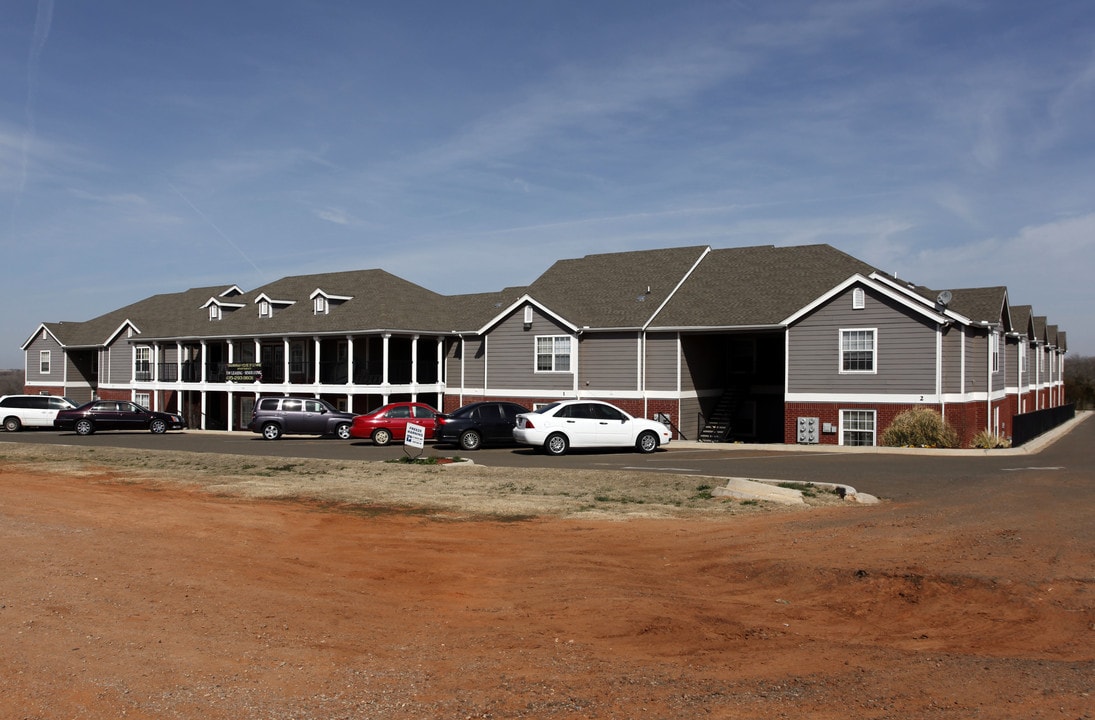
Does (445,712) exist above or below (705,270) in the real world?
below

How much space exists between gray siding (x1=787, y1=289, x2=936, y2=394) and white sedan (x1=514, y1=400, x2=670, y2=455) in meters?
7.25

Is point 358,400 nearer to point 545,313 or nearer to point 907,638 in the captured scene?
point 545,313

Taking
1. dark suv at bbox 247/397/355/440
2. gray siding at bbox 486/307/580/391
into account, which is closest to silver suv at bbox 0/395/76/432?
dark suv at bbox 247/397/355/440

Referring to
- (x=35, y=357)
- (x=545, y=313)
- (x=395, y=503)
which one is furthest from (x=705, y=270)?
(x=35, y=357)

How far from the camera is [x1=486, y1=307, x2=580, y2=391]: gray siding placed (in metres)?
36.5

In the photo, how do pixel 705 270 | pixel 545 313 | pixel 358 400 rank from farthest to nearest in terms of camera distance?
pixel 358 400
pixel 705 270
pixel 545 313

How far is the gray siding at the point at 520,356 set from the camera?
3647 cm

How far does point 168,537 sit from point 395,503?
191 inches

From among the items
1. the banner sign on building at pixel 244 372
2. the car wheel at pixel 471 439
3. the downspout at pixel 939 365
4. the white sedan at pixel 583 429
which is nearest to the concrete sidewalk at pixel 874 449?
the white sedan at pixel 583 429

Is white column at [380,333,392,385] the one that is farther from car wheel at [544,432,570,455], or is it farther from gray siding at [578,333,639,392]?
car wheel at [544,432,570,455]

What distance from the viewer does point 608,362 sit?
3550cm

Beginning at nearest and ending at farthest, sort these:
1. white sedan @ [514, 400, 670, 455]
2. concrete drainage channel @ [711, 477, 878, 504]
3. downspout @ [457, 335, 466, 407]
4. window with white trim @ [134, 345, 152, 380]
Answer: concrete drainage channel @ [711, 477, 878, 504] → white sedan @ [514, 400, 670, 455] → downspout @ [457, 335, 466, 407] → window with white trim @ [134, 345, 152, 380]

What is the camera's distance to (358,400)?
42875 mm

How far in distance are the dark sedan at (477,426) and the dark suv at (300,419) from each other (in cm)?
844
